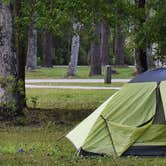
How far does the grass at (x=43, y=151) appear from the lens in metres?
8.59

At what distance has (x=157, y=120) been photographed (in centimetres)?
929

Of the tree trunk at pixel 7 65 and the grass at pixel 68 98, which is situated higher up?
the tree trunk at pixel 7 65

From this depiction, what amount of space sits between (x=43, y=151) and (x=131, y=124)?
151 cm

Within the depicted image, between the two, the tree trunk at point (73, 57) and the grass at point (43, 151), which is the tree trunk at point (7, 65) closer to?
the grass at point (43, 151)

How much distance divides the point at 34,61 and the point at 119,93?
32487 millimetres

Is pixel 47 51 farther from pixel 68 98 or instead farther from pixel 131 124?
pixel 131 124

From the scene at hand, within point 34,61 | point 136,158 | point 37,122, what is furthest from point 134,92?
point 34,61

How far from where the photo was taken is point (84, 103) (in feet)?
61.0

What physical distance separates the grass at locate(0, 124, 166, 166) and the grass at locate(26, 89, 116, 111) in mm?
3518

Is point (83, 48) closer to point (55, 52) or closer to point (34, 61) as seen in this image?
point (55, 52)

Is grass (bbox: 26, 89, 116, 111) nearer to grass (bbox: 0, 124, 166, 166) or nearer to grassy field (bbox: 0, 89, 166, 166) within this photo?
grassy field (bbox: 0, 89, 166, 166)

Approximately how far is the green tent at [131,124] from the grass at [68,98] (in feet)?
20.0

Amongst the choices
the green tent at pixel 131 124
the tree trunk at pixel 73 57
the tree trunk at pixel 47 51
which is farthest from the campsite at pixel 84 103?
the tree trunk at pixel 47 51

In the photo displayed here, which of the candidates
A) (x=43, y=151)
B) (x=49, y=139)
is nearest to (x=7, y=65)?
(x=49, y=139)
